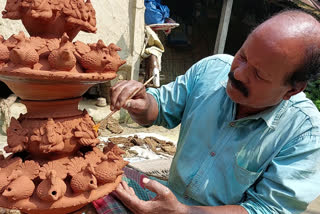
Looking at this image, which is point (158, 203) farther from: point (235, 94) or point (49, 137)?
point (235, 94)

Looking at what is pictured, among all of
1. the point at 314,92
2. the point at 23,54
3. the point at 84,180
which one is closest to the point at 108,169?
the point at 84,180

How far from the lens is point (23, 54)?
1064 millimetres

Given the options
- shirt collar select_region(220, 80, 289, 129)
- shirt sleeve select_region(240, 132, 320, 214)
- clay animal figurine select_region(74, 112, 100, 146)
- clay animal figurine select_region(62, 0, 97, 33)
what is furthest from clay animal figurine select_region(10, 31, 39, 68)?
shirt sleeve select_region(240, 132, 320, 214)

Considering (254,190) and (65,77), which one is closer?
(65,77)

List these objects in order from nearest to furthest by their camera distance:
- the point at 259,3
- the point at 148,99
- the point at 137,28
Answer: the point at 148,99 → the point at 137,28 → the point at 259,3

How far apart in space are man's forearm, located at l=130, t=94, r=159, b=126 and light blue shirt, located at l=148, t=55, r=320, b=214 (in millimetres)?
69

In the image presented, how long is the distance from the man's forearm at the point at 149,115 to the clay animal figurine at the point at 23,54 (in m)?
0.89

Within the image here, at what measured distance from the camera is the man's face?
54.8 inches

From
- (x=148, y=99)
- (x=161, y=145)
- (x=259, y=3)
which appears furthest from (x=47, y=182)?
(x=259, y=3)

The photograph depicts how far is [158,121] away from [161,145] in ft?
7.84

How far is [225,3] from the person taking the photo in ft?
21.7

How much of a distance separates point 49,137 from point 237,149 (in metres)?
1.09

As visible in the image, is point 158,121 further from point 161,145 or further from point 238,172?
point 161,145

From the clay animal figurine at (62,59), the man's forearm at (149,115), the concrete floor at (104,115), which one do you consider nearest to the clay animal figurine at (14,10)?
the clay animal figurine at (62,59)
